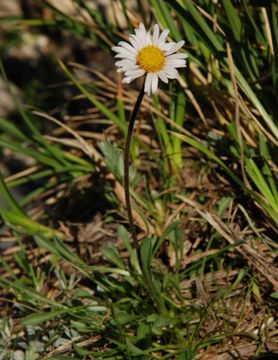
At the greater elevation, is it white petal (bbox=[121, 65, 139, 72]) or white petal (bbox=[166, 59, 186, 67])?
white petal (bbox=[121, 65, 139, 72])

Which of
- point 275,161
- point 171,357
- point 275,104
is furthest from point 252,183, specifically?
point 171,357

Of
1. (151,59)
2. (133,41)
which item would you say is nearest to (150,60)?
(151,59)

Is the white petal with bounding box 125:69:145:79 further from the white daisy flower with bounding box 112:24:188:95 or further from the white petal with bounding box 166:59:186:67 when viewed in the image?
the white petal with bounding box 166:59:186:67

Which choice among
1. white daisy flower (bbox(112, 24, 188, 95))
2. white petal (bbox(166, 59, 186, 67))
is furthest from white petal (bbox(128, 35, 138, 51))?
white petal (bbox(166, 59, 186, 67))

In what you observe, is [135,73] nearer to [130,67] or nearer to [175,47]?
[130,67]

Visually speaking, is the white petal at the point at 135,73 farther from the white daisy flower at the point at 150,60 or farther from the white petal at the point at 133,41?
the white petal at the point at 133,41

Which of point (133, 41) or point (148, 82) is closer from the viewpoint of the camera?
point (148, 82)

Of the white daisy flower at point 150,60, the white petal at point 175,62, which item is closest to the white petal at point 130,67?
the white daisy flower at point 150,60

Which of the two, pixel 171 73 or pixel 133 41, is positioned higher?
pixel 133 41
